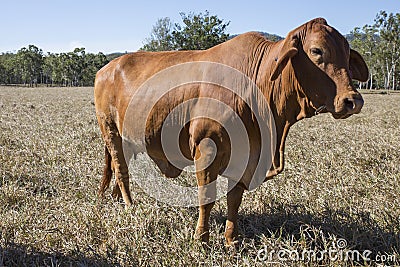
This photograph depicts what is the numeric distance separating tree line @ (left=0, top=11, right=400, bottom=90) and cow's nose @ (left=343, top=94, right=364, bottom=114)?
174cm

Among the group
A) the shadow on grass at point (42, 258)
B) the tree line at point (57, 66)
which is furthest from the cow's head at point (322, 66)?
the tree line at point (57, 66)

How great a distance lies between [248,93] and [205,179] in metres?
0.80

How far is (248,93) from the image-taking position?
339 cm

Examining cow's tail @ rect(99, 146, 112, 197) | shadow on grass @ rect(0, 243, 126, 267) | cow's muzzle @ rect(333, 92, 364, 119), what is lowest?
shadow on grass @ rect(0, 243, 126, 267)

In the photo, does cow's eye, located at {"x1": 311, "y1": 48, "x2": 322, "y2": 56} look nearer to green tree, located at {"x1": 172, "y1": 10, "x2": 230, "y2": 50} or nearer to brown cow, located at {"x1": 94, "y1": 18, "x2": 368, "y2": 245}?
brown cow, located at {"x1": 94, "y1": 18, "x2": 368, "y2": 245}

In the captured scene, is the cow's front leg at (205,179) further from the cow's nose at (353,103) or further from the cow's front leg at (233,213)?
the cow's nose at (353,103)

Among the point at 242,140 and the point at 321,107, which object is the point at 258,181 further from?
the point at 321,107

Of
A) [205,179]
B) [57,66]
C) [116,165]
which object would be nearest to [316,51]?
[205,179]

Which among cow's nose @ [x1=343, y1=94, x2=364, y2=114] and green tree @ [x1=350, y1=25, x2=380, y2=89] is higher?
green tree @ [x1=350, y1=25, x2=380, y2=89]

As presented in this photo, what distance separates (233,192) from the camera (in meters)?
3.69

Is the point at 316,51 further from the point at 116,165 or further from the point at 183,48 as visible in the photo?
the point at 183,48

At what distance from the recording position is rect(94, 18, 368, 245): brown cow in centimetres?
292

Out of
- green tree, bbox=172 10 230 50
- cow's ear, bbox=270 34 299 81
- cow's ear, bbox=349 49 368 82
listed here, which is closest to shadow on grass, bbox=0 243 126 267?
cow's ear, bbox=270 34 299 81

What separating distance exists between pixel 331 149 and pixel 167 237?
425 cm
